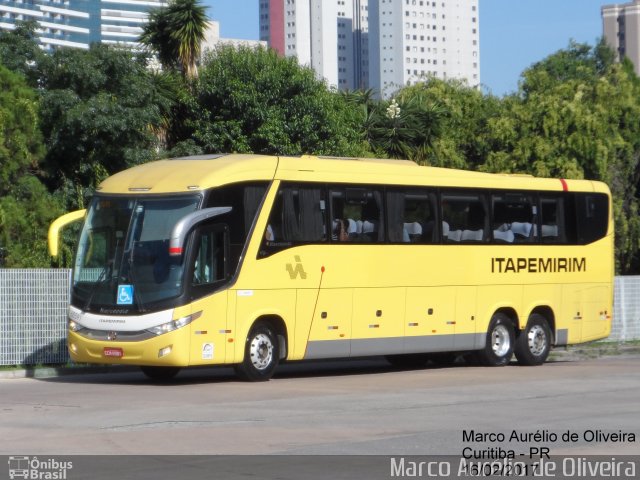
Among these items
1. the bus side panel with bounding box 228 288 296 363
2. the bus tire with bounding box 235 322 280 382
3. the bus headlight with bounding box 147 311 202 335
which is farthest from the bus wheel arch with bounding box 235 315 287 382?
the bus headlight with bounding box 147 311 202 335

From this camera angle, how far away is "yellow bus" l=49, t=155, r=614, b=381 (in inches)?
748

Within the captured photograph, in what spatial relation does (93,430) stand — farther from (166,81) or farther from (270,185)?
(166,81)

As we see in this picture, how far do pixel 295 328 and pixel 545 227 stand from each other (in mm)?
7177

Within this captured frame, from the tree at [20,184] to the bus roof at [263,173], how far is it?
33.4ft

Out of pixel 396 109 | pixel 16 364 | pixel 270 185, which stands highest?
pixel 396 109

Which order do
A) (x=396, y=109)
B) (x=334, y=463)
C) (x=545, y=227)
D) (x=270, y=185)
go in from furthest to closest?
(x=396, y=109)
(x=545, y=227)
(x=270, y=185)
(x=334, y=463)

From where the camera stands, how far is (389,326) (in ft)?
73.7

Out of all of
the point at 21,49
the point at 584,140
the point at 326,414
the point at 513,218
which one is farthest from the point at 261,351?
the point at 584,140

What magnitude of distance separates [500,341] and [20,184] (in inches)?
562

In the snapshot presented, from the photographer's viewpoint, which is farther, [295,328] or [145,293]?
[295,328]

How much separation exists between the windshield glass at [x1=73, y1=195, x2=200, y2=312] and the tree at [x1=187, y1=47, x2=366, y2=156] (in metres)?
17.7

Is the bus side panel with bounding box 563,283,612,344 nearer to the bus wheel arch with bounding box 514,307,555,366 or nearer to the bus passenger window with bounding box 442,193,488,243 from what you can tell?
the bus wheel arch with bounding box 514,307,555,366

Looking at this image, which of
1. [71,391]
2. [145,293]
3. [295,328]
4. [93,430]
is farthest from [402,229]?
[93,430]

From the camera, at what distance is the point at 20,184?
32.1 meters
